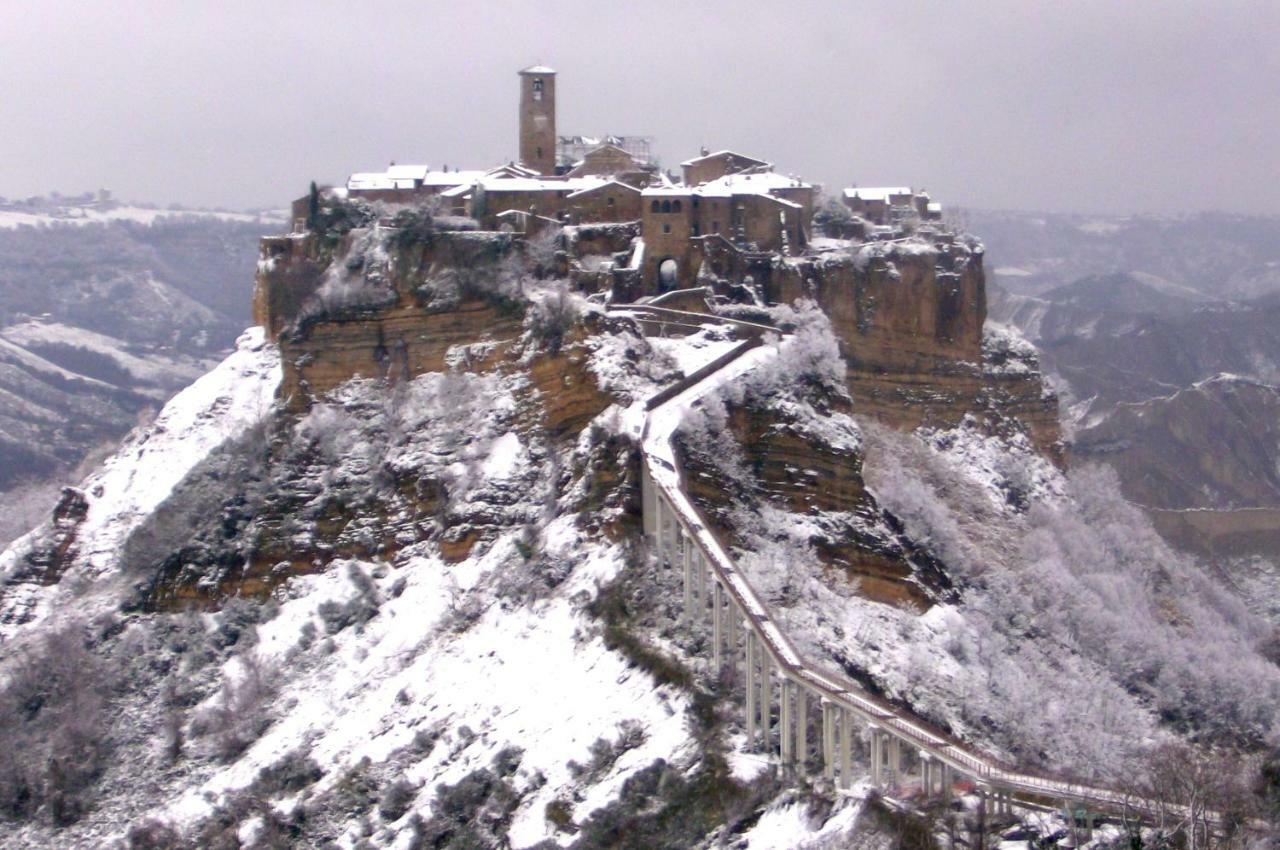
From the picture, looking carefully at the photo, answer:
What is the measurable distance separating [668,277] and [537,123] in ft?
37.6

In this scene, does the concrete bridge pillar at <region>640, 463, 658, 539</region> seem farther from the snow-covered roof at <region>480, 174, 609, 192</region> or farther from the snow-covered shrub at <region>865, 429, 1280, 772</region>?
the snow-covered roof at <region>480, 174, 609, 192</region>

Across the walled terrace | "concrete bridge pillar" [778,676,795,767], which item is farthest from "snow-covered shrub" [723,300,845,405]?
"concrete bridge pillar" [778,676,795,767]

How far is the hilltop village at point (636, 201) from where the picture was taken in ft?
256

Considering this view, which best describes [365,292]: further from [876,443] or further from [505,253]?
[876,443]

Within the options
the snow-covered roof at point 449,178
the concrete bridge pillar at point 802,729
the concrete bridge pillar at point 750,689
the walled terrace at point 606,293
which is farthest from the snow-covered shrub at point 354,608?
the concrete bridge pillar at point 802,729

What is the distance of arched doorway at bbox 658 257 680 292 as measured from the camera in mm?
77938

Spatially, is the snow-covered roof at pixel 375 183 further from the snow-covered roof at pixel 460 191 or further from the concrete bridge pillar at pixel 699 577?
the concrete bridge pillar at pixel 699 577

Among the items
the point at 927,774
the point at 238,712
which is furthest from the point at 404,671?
the point at 927,774

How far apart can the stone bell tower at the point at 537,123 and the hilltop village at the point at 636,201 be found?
4cm

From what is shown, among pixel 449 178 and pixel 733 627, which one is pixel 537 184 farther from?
pixel 733 627

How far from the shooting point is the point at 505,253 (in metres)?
76.4

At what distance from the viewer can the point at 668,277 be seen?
78000 millimetres

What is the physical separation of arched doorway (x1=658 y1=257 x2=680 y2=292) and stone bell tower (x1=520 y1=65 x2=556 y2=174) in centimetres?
981

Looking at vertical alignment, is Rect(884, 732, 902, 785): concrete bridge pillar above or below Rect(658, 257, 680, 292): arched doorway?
below
